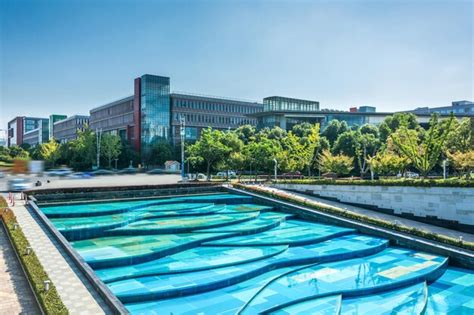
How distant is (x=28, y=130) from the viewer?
514 ft

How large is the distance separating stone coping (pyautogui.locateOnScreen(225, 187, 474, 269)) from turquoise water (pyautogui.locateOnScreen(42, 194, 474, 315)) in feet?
1.23

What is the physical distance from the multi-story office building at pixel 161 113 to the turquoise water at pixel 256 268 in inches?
2030

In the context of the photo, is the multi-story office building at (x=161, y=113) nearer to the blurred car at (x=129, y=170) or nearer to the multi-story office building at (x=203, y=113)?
the multi-story office building at (x=203, y=113)

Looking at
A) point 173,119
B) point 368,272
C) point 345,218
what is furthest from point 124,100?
point 368,272

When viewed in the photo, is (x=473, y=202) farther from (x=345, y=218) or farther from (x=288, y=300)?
(x=288, y=300)

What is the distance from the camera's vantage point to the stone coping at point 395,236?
15242 mm

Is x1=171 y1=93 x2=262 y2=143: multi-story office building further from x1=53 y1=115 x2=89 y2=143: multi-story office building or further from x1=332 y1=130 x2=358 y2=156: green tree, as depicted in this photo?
x1=53 y1=115 x2=89 y2=143: multi-story office building

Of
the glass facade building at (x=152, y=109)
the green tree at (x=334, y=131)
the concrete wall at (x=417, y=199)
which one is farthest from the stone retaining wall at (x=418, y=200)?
the glass facade building at (x=152, y=109)

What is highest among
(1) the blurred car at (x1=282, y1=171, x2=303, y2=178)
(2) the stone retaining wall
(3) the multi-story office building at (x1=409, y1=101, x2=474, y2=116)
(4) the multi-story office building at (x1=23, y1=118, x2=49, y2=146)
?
(3) the multi-story office building at (x1=409, y1=101, x2=474, y2=116)

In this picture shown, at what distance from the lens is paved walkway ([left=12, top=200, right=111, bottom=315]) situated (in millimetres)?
8627

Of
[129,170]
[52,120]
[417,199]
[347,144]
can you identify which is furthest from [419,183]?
[52,120]

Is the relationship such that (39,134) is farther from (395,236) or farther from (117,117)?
(395,236)

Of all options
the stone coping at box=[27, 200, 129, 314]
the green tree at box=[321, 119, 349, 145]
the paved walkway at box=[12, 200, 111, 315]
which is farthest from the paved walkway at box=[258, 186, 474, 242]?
the green tree at box=[321, 119, 349, 145]

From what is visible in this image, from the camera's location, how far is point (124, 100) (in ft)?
259
